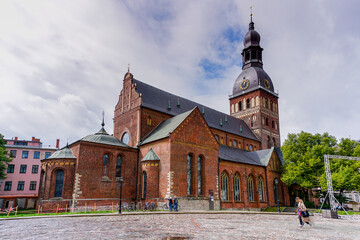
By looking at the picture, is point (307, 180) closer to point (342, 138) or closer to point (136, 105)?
point (342, 138)

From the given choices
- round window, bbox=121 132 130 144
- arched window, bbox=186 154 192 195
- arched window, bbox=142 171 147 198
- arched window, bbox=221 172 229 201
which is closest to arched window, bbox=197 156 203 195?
arched window, bbox=186 154 192 195

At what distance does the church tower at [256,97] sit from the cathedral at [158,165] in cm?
1200

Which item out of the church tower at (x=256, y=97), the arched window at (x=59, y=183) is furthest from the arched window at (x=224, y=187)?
the church tower at (x=256, y=97)

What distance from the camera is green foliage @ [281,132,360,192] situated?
3653cm

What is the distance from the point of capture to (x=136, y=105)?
3778cm

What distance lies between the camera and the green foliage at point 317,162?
36.5 m

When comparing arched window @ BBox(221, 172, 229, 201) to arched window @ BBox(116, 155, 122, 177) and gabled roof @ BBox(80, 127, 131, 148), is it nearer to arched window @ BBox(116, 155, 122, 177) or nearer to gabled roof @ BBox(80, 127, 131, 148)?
arched window @ BBox(116, 155, 122, 177)

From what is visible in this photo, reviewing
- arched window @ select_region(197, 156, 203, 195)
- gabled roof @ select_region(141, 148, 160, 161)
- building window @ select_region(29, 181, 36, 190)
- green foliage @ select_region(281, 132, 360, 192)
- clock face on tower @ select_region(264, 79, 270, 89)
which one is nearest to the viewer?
gabled roof @ select_region(141, 148, 160, 161)

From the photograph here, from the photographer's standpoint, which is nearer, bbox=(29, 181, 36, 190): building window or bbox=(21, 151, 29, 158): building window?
bbox=(29, 181, 36, 190): building window

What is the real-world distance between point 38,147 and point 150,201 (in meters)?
43.5

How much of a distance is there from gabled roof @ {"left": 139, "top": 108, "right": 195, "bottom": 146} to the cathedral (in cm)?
19

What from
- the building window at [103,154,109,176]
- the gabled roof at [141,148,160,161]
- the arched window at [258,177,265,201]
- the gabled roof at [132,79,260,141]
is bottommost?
the arched window at [258,177,265,201]

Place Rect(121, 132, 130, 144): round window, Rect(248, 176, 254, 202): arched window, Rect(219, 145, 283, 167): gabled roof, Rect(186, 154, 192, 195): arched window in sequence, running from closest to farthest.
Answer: Rect(186, 154, 192, 195): arched window → Rect(121, 132, 130, 144): round window → Rect(219, 145, 283, 167): gabled roof → Rect(248, 176, 254, 202): arched window

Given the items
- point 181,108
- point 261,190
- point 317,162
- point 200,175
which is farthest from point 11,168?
point 317,162
